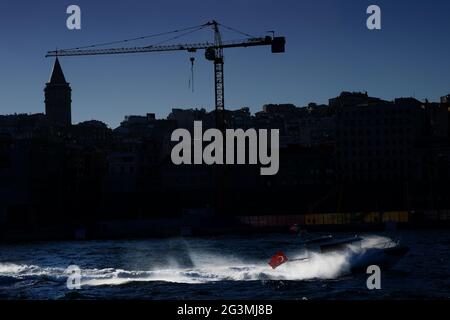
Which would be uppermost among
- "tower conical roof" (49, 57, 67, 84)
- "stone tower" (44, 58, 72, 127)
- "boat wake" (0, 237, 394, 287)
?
"tower conical roof" (49, 57, 67, 84)

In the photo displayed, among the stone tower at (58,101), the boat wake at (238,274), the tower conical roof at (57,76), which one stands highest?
the tower conical roof at (57,76)

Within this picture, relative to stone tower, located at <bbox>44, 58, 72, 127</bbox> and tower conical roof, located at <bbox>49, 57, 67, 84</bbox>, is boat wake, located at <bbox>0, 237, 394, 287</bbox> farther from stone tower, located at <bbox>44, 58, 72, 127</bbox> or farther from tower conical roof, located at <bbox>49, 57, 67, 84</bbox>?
tower conical roof, located at <bbox>49, 57, 67, 84</bbox>

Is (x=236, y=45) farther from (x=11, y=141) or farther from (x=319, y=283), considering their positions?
(x=319, y=283)

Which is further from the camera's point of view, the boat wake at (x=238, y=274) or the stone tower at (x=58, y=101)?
the stone tower at (x=58, y=101)

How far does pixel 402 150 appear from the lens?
298 ft

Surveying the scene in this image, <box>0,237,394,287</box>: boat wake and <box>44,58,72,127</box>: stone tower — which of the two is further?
<box>44,58,72,127</box>: stone tower

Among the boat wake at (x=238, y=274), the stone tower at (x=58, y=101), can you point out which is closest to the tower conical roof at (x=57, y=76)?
the stone tower at (x=58, y=101)

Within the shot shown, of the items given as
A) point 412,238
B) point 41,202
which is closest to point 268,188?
point 41,202

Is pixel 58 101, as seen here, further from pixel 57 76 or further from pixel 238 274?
pixel 238 274

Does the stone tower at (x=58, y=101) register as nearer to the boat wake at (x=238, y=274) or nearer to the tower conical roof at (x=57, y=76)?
the tower conical roof at (x=57, y=76)

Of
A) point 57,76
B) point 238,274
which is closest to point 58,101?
point 57,76

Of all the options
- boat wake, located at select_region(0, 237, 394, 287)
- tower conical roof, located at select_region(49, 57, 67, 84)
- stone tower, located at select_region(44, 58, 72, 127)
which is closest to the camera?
boat wake, located at select_region(0, 237, 394, 287)

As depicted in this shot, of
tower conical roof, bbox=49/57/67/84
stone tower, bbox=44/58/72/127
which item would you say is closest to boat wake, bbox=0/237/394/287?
stone tower, bbox=44/58/72/127
